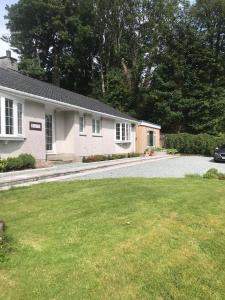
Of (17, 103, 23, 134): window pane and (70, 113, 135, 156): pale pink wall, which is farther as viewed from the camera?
(70, 113, 135, 156): pale pink wall

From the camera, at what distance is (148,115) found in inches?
1700

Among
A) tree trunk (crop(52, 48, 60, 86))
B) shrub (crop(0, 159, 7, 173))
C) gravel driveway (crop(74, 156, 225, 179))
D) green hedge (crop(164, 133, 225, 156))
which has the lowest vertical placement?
gravel driveway (crop(74, 156, 225, 179))

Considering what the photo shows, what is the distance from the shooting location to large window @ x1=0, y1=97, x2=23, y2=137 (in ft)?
46.5

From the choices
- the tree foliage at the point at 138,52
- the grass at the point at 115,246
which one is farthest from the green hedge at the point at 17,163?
the tree foliage at the point at 138,52

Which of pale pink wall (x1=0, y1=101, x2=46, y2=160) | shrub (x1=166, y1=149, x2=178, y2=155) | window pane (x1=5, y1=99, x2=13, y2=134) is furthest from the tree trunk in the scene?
window pane (x1=5, y1=99, x2=13, y2=134)

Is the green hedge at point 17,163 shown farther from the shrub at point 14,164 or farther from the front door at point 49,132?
the front door at point 49,132

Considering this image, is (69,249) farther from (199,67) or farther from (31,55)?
(31,55)

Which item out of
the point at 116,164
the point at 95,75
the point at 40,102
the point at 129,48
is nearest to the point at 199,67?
the point at 129,48

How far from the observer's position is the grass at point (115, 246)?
4.36 m

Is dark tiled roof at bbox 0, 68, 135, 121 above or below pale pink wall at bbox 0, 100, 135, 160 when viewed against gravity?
above

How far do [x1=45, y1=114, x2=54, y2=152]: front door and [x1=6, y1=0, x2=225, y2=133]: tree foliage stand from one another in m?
21.5

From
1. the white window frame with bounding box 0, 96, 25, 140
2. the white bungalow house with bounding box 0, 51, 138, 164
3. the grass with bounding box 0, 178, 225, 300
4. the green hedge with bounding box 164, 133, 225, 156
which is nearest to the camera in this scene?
the grass with bounding box 0, 178, 225, 300

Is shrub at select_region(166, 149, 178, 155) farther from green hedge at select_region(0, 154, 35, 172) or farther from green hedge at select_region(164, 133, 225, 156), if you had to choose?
green hedge at select_region(0, 154, 35, 172)

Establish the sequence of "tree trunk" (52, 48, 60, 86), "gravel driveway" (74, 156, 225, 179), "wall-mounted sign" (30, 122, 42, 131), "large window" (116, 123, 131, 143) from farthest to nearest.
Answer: "tree trunk" (52, 48, 60, 86) < "large window" (116, 123, 131, 143) < "wall-mounted sign" (30, 122, 42, 131) < "gravel driveway" (74, 156, 225, 179)
